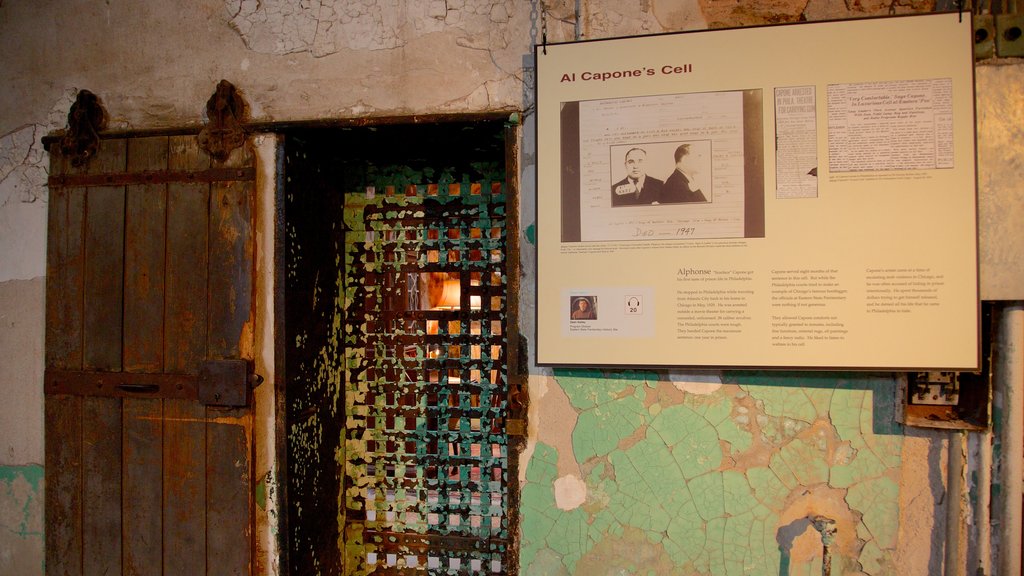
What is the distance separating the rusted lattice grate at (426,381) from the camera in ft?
6.29

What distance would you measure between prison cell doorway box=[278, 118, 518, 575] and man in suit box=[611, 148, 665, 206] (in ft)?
1.68

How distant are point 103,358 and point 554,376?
4.93 feet

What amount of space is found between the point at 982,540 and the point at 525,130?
67.8 inches

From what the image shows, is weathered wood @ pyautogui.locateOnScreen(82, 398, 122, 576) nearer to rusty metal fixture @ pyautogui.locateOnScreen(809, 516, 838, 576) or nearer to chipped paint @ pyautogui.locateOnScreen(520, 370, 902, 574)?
chipped paint @ pyautogui.locateOnScreen(520, 370, 902, 574)

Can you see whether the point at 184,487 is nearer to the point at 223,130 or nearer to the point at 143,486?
the point at 143,486

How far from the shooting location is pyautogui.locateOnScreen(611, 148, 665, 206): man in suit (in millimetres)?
1461

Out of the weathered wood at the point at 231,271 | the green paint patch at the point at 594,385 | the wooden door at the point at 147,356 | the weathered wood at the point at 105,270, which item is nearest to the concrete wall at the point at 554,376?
the green paint patch at the point at 594,385

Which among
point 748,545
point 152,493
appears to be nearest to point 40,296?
point 152,493

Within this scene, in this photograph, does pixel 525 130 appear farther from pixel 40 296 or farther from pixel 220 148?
pixel 40 296

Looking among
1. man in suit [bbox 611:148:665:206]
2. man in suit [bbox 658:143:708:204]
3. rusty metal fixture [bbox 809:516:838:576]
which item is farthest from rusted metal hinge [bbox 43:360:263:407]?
rusty metal fixture [bbox 809:516:838:576]

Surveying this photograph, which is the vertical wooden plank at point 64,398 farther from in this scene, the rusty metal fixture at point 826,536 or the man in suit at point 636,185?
the rusty metal fixture at point 826,536

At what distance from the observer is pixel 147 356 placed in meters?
1.65

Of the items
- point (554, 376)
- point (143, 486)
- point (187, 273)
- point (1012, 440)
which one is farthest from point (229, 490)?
point (1012, 440)

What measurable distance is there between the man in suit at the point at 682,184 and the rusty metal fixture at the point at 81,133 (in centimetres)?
189
